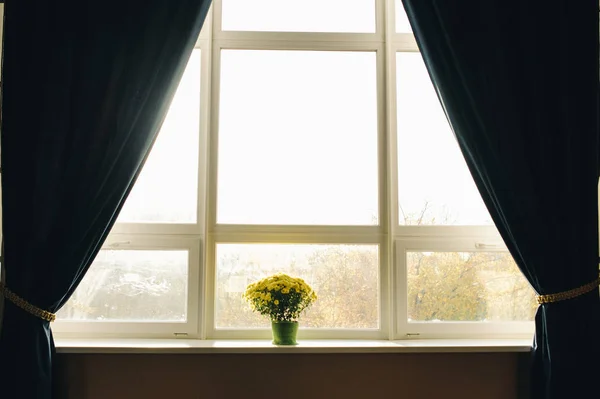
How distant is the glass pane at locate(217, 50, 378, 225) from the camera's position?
2.85 metres

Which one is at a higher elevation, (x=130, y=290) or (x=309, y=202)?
(x=309, y=202)

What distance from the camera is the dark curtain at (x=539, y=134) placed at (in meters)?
2.50

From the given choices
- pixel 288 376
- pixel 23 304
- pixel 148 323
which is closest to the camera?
pixel 23 304

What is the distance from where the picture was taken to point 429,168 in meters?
2.88

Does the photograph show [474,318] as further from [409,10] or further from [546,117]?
[409,10]

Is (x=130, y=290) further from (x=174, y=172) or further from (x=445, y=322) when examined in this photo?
(x=445, y=322)

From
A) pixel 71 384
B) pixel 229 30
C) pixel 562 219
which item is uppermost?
pixel 229 30

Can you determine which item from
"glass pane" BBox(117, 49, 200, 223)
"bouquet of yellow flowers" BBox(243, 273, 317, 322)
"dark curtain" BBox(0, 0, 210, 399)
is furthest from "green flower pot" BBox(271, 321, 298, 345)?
"dark curtain" BBox(0, 0, 210, 399)

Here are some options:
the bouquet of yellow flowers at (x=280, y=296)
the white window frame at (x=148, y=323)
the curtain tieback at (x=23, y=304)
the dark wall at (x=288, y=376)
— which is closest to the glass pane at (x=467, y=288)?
the dark wall at (x=288, y=376)

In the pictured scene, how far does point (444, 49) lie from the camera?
106 inches

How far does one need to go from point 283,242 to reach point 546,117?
4.16 ft

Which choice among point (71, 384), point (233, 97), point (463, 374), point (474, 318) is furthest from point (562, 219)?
point (71, 384)

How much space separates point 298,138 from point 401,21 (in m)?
0.76

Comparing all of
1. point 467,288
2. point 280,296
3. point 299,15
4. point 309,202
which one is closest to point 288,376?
point 280,296
